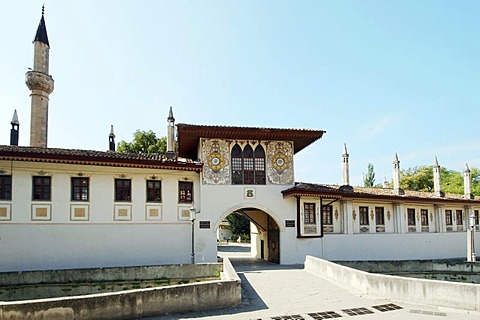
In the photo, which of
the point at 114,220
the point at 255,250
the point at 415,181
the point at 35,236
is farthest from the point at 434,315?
the point at 415,181

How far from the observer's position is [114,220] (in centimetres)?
1561

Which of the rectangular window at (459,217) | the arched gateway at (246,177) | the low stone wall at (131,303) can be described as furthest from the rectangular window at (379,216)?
the low stone wall at (131,303)

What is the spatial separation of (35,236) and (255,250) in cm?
1229

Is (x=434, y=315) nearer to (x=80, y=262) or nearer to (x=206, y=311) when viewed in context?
(x=206, y=311)

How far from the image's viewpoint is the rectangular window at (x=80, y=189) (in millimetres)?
15191

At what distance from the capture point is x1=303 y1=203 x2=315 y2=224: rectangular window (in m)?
18.3

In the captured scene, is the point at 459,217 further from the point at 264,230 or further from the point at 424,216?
the point at 264,230

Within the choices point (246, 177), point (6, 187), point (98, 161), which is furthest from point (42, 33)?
point (246, 177)

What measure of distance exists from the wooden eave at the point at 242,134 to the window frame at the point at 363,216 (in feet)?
16.8

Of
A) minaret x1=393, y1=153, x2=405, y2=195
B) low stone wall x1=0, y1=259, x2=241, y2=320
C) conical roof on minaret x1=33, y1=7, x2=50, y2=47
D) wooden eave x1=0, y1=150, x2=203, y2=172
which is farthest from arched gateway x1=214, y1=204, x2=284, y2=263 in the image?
conical roof on minaret x1=33, y1=7, x2=50, y2=47

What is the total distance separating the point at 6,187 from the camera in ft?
46.7

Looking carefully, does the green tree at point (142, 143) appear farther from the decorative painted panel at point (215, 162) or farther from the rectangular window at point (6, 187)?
the rectangular window at point (6, 187)

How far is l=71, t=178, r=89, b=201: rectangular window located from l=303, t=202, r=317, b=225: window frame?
9906 mm

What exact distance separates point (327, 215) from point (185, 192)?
760 centimetres
